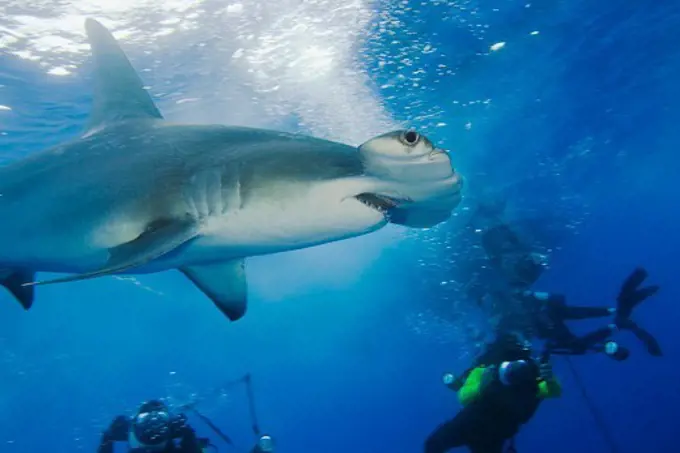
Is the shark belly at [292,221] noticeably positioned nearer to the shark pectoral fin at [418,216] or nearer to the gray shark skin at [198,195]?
the gray shark skin at [198,195]

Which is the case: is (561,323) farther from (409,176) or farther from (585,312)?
(409,176)

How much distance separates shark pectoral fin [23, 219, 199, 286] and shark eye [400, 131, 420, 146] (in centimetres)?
128

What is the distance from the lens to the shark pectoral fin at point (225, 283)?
3758mm

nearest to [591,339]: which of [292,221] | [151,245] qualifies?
[292,221]

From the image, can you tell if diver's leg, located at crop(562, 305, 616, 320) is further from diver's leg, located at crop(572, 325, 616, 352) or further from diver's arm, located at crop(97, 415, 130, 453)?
diver's arm, located at crop(97, 415, 130, 453)

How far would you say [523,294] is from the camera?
1077 centimetres

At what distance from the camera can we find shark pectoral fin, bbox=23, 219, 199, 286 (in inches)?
91.8

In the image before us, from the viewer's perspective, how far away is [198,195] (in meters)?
2.65

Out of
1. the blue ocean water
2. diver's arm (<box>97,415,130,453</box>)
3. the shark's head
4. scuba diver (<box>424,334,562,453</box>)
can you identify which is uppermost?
the blue ocean water

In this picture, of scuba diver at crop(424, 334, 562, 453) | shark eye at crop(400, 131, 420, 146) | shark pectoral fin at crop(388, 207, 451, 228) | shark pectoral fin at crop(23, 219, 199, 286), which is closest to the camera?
shark eye at crop(400, 131, 420, 146)

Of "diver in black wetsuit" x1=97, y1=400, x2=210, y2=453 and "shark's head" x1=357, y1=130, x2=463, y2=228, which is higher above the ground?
"diver in black wetsuit" x1=97, y1=400, x2=210, y2=453

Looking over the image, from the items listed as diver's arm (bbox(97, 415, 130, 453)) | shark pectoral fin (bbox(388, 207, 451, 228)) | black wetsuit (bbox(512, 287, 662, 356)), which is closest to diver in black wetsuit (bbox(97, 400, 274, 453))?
diver's arm (bbox(97, 415, 130, 453))

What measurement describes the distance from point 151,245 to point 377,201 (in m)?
1.22

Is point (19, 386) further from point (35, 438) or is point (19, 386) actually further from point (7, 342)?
point (35, 438)
